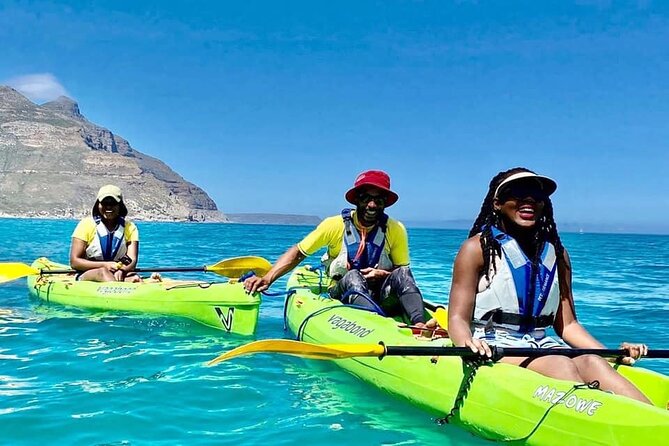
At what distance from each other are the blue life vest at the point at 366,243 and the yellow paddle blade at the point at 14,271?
5.33 metres

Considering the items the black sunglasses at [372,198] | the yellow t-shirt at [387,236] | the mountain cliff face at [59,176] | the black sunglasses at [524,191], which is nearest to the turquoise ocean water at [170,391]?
the yellow t-shirt at [387,236]

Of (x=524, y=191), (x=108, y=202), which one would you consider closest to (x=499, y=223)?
(x=524, y=191)

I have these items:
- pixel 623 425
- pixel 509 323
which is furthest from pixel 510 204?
pixel 623 425

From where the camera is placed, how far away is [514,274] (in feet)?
12.8

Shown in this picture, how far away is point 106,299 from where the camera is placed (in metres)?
8.46

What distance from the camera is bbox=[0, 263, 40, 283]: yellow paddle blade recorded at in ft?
30.9

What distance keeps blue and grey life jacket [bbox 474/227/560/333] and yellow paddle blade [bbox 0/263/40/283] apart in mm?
7625

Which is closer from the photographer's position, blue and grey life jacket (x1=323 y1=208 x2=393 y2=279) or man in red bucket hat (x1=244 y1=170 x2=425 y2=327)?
man in red bucket hat (x1=244 y1=170 x2=425 y2=327)

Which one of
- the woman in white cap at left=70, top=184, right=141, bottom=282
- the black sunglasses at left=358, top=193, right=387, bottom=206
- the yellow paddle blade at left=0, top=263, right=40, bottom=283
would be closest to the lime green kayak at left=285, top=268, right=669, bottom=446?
the black sunglasses at left=358, top=193, right=387, bottom=206

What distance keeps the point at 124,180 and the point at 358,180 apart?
182899 millimetres

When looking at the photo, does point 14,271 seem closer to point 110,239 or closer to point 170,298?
point 110,239

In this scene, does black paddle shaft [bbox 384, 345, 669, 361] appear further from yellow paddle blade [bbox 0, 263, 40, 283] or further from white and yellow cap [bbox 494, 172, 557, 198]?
yellow paddle blade [bbox 0, 263, 40, 283]

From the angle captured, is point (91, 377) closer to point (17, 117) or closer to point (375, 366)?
point (375, 366)

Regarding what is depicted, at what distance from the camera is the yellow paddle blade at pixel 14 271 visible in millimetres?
9422
